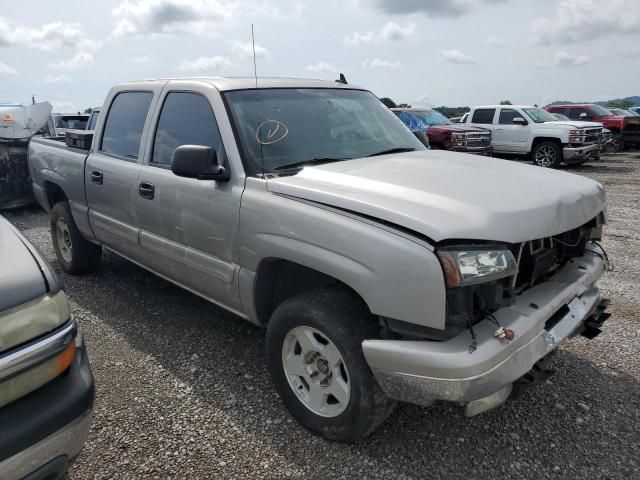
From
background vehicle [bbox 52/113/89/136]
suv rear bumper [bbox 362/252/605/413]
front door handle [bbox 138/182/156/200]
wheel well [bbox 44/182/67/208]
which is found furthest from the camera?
background vehicle [bbox 52/113/89/136]

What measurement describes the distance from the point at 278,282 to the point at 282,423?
0.79 meters

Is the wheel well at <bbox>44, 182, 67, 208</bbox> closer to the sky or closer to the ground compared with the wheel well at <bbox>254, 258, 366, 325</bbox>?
closer to the sky

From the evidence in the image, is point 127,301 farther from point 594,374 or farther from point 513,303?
point 594,374

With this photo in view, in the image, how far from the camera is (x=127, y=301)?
450cm

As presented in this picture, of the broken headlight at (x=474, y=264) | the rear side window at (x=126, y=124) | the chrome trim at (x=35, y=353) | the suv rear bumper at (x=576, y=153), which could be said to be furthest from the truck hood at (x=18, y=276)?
the suv rear bumper at (x=576, y=153)

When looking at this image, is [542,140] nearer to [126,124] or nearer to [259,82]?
[259,82]

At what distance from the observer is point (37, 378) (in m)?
1.77

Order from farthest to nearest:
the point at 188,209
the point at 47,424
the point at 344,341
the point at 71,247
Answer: the point at 71,247 < the point at 188,209 < the point at 344,341 < the point at 47,424

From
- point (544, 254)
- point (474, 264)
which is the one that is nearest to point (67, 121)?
point (544, 254)

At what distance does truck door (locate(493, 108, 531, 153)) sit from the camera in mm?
14508

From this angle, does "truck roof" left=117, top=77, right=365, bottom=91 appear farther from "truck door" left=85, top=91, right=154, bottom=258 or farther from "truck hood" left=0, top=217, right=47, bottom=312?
"truck hood" left=0, top=217, right=47, bottom=312

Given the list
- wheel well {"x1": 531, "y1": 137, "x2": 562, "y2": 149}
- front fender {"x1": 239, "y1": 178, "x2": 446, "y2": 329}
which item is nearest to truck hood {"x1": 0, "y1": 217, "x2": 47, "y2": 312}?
front fender {"x1": 239, "y1": 178, "x2": 446, "y2": 329}

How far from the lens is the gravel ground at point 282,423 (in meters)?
2.45

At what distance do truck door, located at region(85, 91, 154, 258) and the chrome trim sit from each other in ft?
6.53
